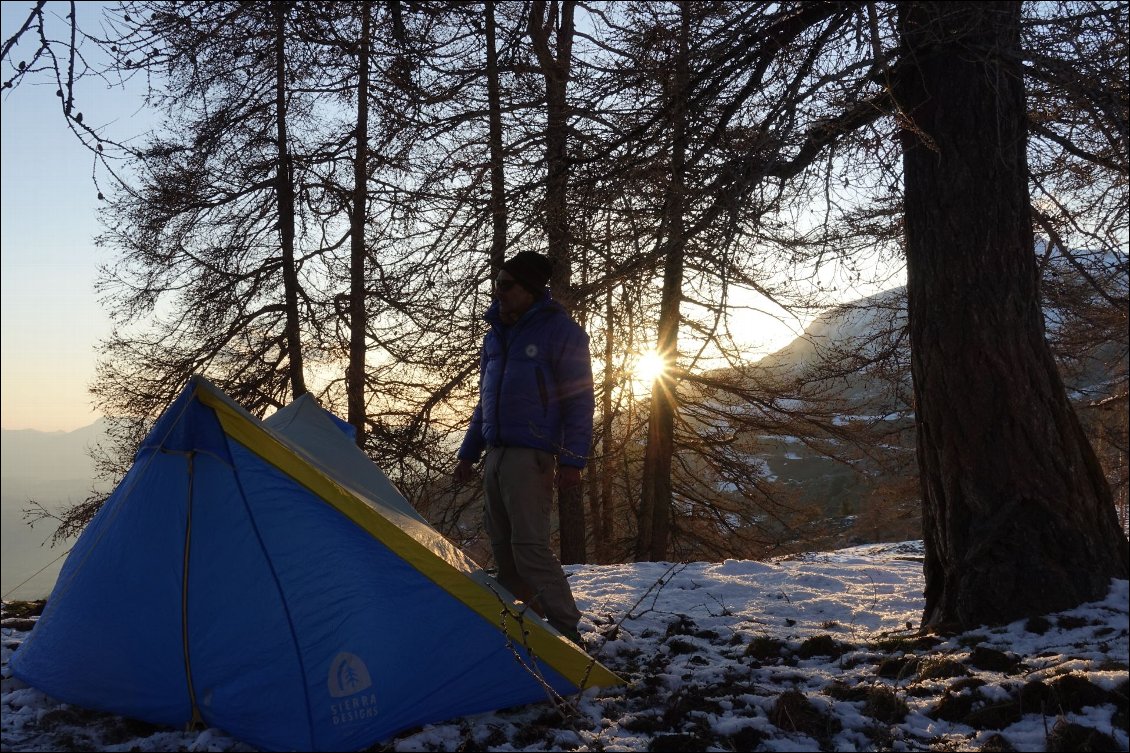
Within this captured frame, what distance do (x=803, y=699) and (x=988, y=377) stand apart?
78.4 inches

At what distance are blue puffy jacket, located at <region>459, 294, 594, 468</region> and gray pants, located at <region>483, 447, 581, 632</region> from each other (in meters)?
0.08

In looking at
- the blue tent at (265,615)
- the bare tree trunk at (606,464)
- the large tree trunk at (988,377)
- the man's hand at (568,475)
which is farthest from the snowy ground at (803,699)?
the bare tree trunk at (606,464)

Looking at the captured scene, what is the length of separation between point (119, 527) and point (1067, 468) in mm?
4463

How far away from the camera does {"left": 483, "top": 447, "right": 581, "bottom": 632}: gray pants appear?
363cm

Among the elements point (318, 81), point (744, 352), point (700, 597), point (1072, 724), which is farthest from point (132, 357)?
point (1072, 724)

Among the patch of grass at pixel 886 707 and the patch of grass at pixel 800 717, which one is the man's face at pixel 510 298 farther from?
the patch of grass at pixel 886 707

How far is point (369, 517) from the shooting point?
3.11m

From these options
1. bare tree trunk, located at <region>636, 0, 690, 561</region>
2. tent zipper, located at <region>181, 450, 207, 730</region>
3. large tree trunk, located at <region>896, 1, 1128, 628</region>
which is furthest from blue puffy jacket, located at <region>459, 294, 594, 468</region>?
bare tree trunk, located at <region>636, 0, 690, 561</region>

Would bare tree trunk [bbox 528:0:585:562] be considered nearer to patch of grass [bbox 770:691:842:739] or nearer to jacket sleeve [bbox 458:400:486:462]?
jacket sleeve [bbox 458:400:486:462]

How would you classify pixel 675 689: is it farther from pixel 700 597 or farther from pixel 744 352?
pixel 744 352

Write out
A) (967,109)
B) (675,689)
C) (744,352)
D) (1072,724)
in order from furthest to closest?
(744,352) < (967,109) < (675,689) < (1072,724)

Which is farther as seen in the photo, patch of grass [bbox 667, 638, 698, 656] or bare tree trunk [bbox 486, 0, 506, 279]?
bare tree trunk [bbox 486, 0, 506, 279]

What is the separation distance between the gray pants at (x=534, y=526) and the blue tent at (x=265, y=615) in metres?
0.34

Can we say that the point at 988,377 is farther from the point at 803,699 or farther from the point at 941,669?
the point at 803,699
